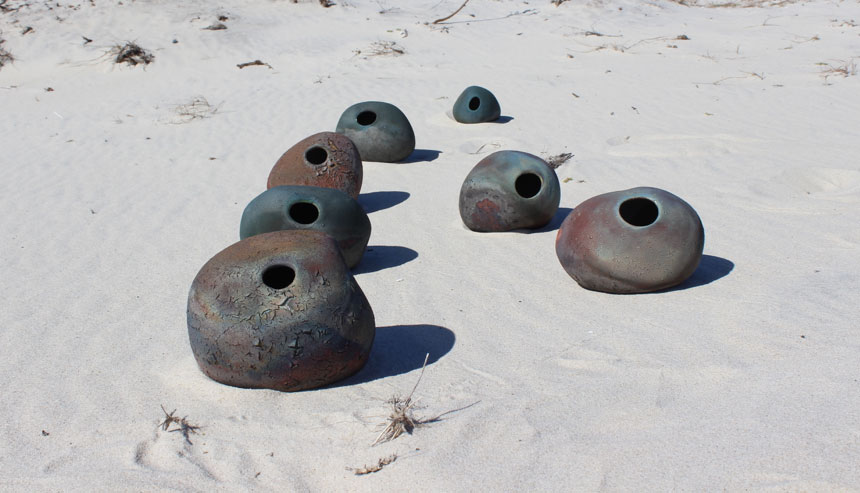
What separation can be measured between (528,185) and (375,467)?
4.23 metres

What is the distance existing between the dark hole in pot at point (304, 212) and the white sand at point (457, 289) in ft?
1.95

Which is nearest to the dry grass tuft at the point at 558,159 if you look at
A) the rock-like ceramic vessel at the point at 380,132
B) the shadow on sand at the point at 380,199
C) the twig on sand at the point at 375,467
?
the rock-like ceramic vessel at the point at 380,132

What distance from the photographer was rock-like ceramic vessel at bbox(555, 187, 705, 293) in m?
5.11

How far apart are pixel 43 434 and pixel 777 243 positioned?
5.60 meters

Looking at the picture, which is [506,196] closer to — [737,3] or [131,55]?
[131,55]

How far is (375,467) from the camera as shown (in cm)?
328

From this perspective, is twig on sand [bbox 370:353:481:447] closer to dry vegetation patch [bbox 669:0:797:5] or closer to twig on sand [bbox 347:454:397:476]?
twig on sand [bbox 347:454:397:476]

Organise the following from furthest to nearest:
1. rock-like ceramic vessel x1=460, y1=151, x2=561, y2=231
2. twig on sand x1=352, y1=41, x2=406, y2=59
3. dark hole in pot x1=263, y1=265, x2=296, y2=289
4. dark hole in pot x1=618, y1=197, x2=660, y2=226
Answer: twig on sand x1=352, y1=41, x2=406, y2=59, rock-like ceramic vessel x1=460, y1=151, x2=561, y2=231, dark hole in pot x1=618, y1=197, x2=660, y2=226, dark hole in pot x1=263, y1=265, x2=296, y2=289

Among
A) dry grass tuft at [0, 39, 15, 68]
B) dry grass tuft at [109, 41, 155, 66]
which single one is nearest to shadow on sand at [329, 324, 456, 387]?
dry grass tuft at [109, 41, 155, 66]

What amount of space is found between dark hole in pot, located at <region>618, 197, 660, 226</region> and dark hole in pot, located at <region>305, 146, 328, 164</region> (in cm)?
325

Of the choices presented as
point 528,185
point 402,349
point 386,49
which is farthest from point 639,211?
point 386,49

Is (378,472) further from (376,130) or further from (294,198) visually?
(376,130)

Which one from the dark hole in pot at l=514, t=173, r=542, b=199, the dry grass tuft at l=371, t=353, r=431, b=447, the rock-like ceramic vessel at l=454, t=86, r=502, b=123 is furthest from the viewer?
the rock-like ceramic vessel at l=454, t=86, r=502, b=123

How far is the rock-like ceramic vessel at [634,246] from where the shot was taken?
201 inches
